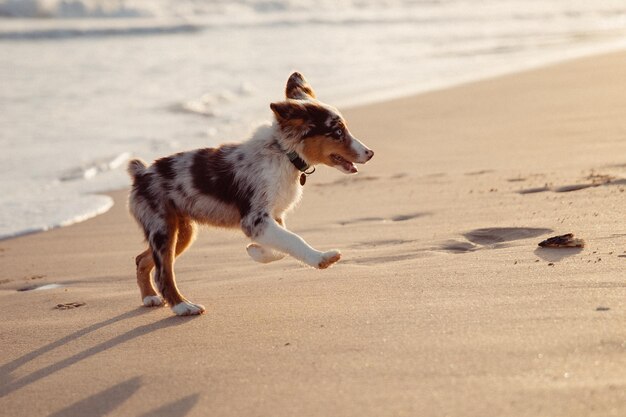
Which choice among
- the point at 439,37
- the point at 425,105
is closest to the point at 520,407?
the point at 425,105

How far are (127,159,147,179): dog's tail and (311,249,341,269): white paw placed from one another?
4.45 ft

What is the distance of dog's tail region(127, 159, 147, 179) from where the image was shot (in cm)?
570

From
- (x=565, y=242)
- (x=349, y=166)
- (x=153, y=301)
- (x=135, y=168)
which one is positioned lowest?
(x=153, y=301)

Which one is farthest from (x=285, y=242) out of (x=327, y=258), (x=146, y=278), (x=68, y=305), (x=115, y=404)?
(x=115, y=404)

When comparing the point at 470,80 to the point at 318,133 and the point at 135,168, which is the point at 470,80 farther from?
the point at 135,168

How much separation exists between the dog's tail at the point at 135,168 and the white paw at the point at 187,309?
924 millimetres

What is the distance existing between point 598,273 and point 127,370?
7.72 feet

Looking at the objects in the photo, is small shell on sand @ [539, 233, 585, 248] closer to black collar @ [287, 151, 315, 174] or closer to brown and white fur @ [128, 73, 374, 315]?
brown and white fur @ [128, 73, 374, 315]

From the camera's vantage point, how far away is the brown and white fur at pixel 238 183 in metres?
5.36

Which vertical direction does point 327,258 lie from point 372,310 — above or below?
above

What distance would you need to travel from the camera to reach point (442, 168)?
861 cm

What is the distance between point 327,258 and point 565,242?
1411mm

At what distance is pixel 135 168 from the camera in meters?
5.73

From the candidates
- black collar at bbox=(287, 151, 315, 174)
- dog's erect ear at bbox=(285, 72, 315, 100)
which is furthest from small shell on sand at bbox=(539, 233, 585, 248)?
dog's erect ear at bbox=(285, 72, 315, 100)
